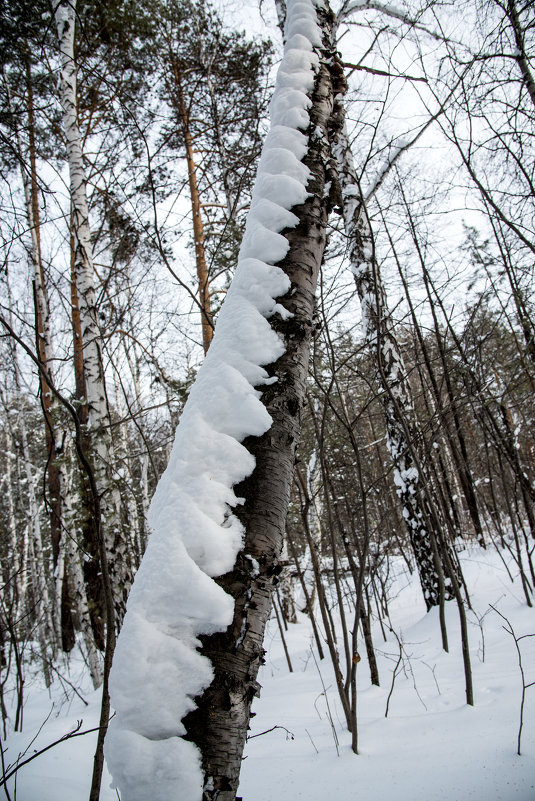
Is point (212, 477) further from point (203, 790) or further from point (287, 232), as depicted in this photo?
point (287, 232)

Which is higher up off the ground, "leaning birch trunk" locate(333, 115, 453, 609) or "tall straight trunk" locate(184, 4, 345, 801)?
"leaning birch trunk" locate(333, 115, 453, 609)

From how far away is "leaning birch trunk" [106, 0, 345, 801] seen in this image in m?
0.53

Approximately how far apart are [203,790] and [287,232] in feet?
3.68

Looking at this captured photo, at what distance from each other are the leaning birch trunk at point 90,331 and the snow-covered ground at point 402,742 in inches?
50.3

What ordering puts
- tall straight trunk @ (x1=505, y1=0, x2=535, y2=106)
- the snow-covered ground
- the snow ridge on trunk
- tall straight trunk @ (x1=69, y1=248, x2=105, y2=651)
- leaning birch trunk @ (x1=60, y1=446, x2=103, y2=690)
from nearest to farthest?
the snow ridge on trunk, the snow-covered ground, tall straight trunk @ (x1=69, y1=248, x2=105, y2=651), tall straight trunk @ (x1=505, y1=0, x2=535, y2=106), leaning birch trunk @ (x1=60, y1=446, x2=103, y2=690)

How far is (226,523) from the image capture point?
69 cm

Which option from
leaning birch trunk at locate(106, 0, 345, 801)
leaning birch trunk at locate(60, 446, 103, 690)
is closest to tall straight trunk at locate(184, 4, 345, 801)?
leaning birch trunk at locate(106, 0, 345, 801)

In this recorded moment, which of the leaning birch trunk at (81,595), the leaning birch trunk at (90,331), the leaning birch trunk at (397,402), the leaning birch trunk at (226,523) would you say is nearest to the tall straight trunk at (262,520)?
the leaning birch trunk at (226,523)

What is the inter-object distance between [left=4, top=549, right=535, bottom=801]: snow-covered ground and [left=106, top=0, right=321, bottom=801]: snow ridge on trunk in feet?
4.01

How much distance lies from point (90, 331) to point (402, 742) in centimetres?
372

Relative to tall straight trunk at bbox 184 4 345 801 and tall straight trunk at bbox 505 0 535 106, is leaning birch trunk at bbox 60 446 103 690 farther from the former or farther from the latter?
tall straight trunk at bbox 505 0 535 106

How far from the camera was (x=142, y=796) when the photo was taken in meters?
0.50

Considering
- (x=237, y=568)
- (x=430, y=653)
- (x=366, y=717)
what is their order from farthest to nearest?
1. (x=430, y=653)
2. (x=366, y=717)
3. (x=237, y=568)

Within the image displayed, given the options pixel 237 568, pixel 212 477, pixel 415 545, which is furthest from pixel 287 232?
pixel 415 545
